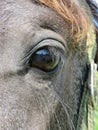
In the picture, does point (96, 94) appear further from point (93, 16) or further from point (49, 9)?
point (49, 9)

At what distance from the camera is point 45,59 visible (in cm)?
285

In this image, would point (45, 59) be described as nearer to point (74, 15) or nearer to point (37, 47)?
point (37, 47)

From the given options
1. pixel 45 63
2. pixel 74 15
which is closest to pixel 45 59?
pixel 45 63

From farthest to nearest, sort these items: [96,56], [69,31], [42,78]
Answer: [96,56] → [69,31] → [42,78]

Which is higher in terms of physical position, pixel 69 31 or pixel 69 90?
pixel 69 31

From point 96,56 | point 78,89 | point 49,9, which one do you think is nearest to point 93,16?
point 96,56

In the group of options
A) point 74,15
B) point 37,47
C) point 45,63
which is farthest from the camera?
point 74,15

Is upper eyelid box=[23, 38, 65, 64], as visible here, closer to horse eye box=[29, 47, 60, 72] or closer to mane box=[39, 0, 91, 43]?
horse eye box=[29, 47, 60, 72]

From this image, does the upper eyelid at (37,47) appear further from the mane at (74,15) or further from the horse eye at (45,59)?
the mane at (74,15)

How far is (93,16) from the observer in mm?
3703

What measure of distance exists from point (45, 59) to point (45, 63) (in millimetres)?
25

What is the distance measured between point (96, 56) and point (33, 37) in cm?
128

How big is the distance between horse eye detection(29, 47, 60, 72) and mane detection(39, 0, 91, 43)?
25 centimetres

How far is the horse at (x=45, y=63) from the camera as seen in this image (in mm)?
2588
